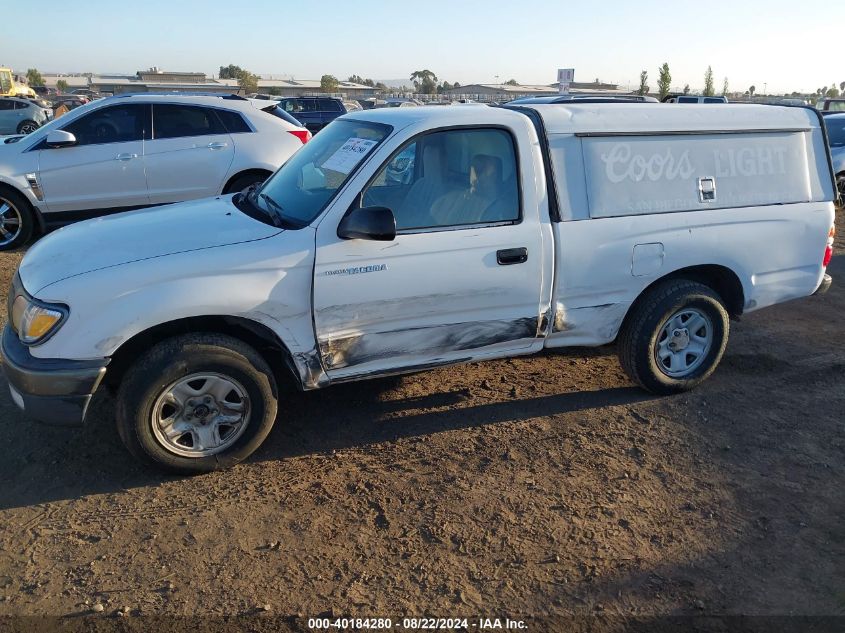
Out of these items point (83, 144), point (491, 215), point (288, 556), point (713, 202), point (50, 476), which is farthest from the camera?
point (83, 144)

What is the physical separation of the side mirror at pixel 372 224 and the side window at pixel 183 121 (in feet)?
18.4

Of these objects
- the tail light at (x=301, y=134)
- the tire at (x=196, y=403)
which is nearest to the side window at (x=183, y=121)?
the tail light at (x=301, y=134)

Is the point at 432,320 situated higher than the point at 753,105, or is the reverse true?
the point at 753,105

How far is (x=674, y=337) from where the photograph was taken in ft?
15.3

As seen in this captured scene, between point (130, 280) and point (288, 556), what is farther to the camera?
point (130, 280)

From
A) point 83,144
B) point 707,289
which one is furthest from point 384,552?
point 83,144

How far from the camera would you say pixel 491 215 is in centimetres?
397

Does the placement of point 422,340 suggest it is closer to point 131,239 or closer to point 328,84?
point 131,239

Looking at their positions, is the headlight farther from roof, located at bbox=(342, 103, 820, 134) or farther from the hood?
roof, located at bbox=(342, 103, 820, 134)

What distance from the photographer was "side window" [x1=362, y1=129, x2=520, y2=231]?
12.5 ft

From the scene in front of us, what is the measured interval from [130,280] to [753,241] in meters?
3.88

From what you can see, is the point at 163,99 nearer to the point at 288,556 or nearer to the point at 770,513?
the point at 288,556

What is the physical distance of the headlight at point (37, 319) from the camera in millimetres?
3326

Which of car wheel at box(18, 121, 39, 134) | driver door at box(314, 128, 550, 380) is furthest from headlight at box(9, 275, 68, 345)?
car wheel at box(18, 121, 39, 134)
